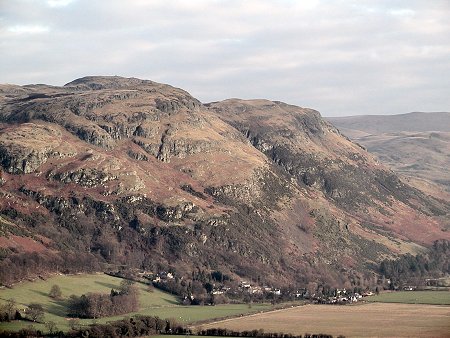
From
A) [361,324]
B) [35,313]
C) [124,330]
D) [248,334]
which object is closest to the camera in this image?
[124,330]

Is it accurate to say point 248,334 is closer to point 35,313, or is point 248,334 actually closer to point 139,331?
point 139,331

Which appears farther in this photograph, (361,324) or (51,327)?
(361,324)

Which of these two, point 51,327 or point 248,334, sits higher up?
point 248,334

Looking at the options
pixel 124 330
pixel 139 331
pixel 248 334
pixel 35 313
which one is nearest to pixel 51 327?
pixel 35 313

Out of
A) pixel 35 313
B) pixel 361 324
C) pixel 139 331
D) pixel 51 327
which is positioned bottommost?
pixel 35 313

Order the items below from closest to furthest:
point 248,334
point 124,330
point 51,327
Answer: point 124,330 < point 248,334 < point 51,327

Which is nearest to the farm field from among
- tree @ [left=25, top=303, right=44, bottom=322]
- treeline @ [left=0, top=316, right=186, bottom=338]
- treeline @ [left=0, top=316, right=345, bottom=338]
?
treeline @ [left=0, top=316, right=345, bottom=338]

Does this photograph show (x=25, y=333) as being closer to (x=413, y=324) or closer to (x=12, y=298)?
(x=12, y=298)

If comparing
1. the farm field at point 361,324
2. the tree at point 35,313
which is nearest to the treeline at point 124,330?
the farm field at point 361,324

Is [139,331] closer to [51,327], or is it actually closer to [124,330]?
[124,330]

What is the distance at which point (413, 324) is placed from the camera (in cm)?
17475

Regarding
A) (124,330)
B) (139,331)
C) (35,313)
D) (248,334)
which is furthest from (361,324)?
(35,313)

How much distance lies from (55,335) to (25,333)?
5.93 meters

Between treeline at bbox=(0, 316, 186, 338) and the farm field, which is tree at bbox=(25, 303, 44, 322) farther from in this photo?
the farm field
